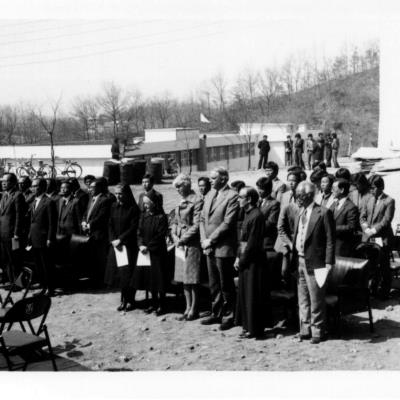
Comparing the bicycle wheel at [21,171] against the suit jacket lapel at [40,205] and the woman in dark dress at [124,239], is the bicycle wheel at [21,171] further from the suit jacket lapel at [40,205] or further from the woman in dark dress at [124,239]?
the woman in dark dress at [124,239]

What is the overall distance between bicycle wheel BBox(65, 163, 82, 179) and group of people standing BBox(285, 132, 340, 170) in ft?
24.2

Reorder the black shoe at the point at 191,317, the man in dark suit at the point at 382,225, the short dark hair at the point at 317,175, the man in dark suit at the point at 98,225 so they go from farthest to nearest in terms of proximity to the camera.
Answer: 1. the man in dark suit at the point at 98,225
2. the short dark hair at the point at 317,175
3. the man in dark suit at the point at 382,225
4. the black shoe at the point at 191,317

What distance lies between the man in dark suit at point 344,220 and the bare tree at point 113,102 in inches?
204

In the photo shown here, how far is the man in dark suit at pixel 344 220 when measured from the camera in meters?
7.04

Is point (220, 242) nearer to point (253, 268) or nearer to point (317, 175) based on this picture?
point (253, 268)

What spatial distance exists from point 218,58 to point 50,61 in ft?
8.53

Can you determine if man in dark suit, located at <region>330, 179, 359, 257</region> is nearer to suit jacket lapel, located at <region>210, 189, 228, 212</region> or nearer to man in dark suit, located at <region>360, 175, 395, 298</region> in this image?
man in dark suit, located at <region>360, 175, 395, 298</region>

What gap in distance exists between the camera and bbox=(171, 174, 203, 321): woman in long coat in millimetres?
7113

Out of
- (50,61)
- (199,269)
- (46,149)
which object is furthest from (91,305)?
(46,149)

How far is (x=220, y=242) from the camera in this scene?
6.73 m

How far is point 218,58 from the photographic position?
341 inches

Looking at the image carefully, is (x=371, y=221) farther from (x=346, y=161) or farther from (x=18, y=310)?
(x=346, y=161)

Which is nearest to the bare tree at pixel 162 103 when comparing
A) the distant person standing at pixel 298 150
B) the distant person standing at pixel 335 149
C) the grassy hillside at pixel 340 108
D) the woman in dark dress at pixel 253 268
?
the grassy hillside at pixel 340 108

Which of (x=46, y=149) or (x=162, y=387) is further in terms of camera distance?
(x=46, y=149)
